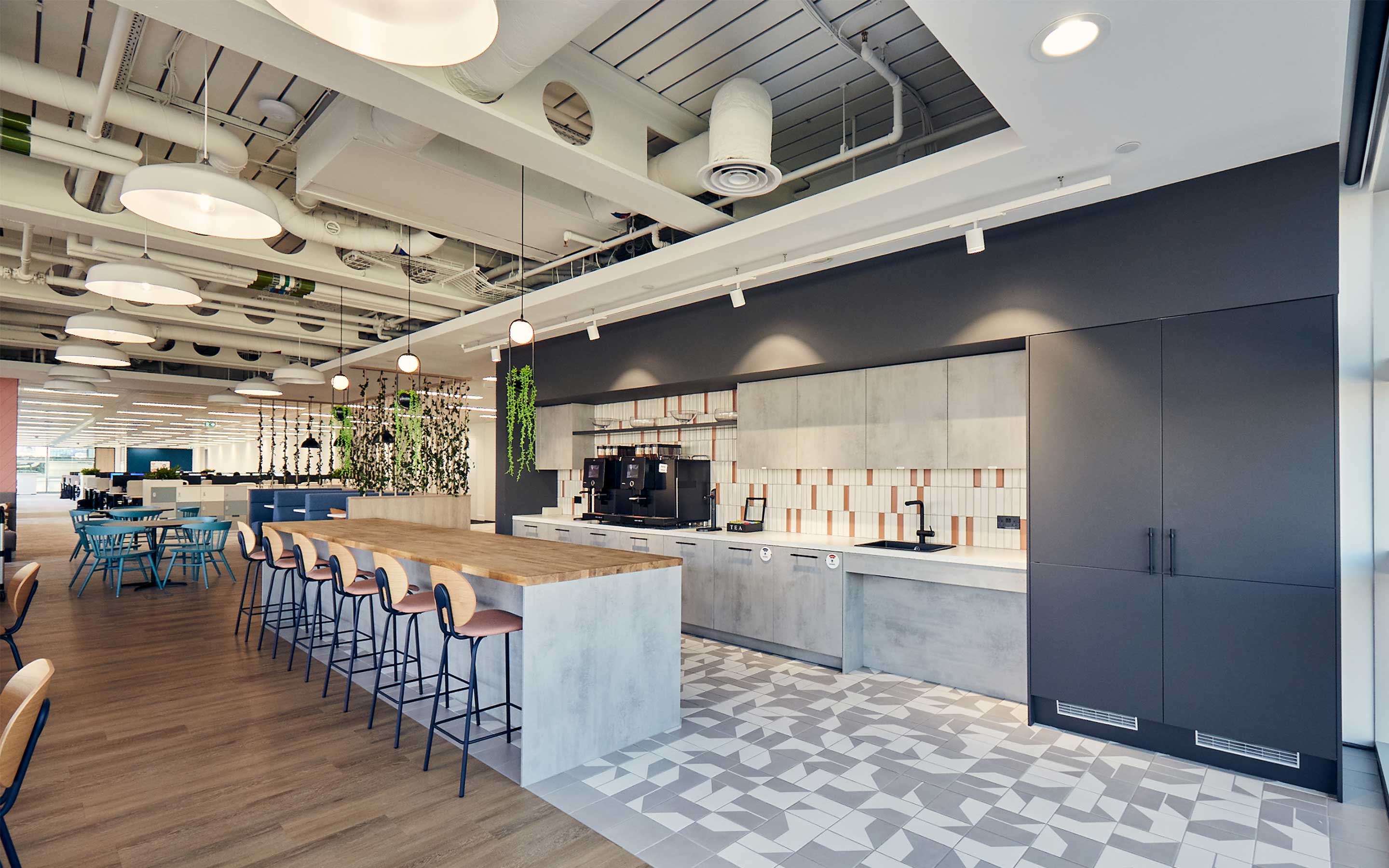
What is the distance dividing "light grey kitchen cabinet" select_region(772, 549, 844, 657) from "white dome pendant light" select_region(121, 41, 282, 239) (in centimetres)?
393

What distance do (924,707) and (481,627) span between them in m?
2.79

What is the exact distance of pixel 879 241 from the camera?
426 cm

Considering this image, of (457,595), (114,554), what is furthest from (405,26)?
(114,554)

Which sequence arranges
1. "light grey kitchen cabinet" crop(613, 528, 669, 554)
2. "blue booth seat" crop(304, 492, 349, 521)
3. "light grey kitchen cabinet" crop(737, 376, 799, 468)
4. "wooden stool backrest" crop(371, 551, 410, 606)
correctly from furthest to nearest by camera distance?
"blue booth seat" crop(304, 492, 349, 521) < "light grey kitchen cabinet" crop(613, 528, 669, 554) < "light grey kitchen cabinet" crop(737, 376, 799, 468) < "wooden stool backrest" crop(371, 551, 410, 606)

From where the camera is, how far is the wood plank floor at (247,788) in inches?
106

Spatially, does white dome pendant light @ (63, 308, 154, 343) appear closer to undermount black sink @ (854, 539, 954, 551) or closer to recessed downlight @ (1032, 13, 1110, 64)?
undermount black sink @ (854, 539, 954, 551)

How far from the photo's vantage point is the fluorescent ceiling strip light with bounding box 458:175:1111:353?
3598 millimetres

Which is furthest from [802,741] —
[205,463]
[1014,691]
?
[205,463]

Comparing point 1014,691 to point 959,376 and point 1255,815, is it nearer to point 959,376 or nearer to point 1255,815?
point 1255,815

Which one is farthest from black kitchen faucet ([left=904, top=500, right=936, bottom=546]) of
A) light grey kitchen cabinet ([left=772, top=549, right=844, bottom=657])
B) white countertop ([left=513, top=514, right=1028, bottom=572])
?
light grey kitchen cabinet ([left=772, top=549, right=844, bottom=657])

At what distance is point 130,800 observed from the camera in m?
3.11

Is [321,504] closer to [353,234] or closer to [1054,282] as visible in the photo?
[353,234]

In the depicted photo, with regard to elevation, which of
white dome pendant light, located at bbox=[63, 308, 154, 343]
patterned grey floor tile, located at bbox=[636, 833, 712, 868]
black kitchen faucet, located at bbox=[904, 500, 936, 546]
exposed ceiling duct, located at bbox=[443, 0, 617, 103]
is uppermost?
exposed ceiling duct, located at bbox=[443, 0, 617, 103]

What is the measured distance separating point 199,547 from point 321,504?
4.91 feet
